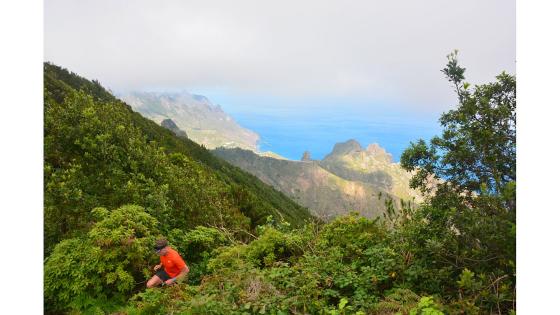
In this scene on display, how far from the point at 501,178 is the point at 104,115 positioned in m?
10.5

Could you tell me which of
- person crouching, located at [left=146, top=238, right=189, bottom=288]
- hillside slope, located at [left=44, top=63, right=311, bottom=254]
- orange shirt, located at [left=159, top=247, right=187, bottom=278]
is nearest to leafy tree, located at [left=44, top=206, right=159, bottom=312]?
person crouching, located at [left=146, top=238, right=189, bottom=288]

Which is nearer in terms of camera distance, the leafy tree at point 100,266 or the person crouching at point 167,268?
the leafy tree at point 100,266

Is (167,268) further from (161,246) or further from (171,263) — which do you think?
(161,246)

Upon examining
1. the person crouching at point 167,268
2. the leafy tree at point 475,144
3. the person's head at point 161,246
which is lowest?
the person crouching at point 167,268

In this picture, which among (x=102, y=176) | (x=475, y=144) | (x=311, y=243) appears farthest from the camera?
(x=102, y=176)

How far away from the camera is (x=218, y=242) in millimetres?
10469

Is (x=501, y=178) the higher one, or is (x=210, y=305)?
(x=501, y=178)

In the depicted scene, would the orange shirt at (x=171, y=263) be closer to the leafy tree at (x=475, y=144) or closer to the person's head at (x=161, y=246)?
the person's head at (x=161, y=246)

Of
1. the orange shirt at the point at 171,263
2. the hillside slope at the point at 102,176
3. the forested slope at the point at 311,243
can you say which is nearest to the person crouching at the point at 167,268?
the orange shirt at the point at 171,263

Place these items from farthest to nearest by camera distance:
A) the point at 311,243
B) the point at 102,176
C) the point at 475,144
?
the point at 102,176
the point at 311,243
the point at 475,144

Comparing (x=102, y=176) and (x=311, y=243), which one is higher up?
(x=102, y=176)

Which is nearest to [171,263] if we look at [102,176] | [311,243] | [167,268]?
[167,268]
